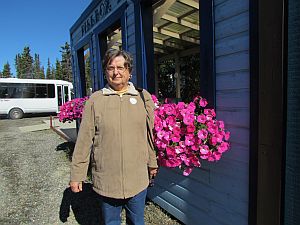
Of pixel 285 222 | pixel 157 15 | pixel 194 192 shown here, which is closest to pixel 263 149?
pixel 285 222

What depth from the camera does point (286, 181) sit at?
1814 millimetres

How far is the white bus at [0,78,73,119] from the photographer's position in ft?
56.5

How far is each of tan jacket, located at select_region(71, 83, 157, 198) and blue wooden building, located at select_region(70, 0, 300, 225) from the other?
2.82ft

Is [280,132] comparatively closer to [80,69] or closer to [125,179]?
[125,179]

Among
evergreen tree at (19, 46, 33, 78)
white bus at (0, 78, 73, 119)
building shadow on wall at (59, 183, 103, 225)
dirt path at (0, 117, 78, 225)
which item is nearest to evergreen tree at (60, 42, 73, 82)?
evergreen tree at (19, 46, 33, 78)

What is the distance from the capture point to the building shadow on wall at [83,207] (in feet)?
11.3

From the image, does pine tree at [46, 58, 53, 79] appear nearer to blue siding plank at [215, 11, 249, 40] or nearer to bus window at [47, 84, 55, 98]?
bus window at [47, 84, 55, 98]

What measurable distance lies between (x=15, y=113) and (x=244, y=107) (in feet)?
58.5

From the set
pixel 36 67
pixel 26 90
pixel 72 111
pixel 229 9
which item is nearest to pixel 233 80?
pixel 229 9

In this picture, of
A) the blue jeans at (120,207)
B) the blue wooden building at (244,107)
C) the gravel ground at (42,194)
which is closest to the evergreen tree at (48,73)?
the gravel ground at (42,194)

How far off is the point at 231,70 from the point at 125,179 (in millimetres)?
1288

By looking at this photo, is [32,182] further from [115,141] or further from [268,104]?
[268,104]

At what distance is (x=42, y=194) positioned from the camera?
436cm

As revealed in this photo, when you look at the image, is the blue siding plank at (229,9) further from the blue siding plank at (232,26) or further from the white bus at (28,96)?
the white bus at (28,96)
